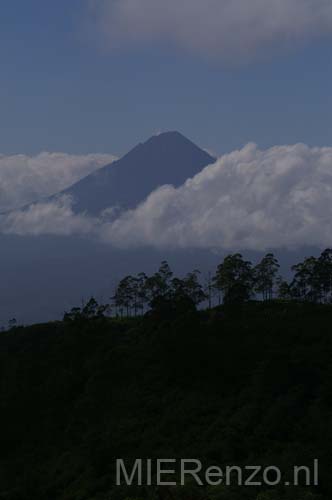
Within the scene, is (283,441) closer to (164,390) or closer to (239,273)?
(164,390)

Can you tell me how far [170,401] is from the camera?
41.1m

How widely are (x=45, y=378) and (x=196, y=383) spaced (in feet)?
63.8

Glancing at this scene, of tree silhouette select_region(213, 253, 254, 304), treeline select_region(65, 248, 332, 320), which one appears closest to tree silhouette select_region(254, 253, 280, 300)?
treeline select_region(65, 248, 332, 320)

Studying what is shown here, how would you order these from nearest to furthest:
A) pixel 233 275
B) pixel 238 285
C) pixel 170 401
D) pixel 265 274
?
pixel 170 401, pixel 238 285, pixel 233 275, pixel 265 274

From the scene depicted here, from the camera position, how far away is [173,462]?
92.2ft

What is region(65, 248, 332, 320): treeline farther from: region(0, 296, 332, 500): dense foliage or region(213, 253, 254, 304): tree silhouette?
region(0, 296, 332, 500): dense foliage

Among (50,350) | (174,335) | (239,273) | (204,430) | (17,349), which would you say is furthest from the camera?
(239,273)

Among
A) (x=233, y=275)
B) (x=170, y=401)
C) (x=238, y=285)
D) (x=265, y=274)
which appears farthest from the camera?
(x=265, y=274)

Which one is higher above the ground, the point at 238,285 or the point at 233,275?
the point at 233,275

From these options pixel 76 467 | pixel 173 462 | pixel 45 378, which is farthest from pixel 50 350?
pixel 173 462

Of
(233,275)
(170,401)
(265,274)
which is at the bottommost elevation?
(170,401)

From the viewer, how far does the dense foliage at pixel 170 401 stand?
28.1m

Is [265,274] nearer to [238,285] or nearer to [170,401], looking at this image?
[238,285]

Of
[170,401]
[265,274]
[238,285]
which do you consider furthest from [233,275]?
[170,401]
